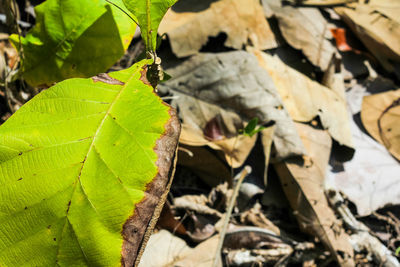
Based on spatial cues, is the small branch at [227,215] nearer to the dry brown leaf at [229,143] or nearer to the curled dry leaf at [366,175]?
the dry brown leaf at [229,143]

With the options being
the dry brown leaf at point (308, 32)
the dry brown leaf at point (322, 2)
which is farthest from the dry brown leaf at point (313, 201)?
the dry brown leaf at point (322, 2)

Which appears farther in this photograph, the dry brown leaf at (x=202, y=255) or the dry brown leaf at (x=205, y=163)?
the dry brown leaf at (x=205, y=163)

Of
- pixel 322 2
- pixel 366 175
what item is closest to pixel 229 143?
pixel 366 175

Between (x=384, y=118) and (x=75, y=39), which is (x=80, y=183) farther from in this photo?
(x=384, y=118)

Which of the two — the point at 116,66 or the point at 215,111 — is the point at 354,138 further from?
the point at 116,66

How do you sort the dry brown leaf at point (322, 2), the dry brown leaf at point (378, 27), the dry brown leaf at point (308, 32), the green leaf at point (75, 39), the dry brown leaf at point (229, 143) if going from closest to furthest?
the green leaf at point (75, 39)
the dry brown leaf at point (229, 143)
the dry brown leaf at point (308, 32)
the dry brown leaf at point (378, 27)
the dry brown leaf at point (322, 2)

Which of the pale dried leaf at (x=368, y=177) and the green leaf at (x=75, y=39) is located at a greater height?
the green leaf at (x=75, y=39)

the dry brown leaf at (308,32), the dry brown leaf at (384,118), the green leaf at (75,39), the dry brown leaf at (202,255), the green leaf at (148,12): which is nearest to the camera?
the green leaf at (148,12)

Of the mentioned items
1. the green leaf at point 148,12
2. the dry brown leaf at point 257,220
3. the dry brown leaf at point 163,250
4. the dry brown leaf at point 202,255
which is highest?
the green leaf at point 148,12
